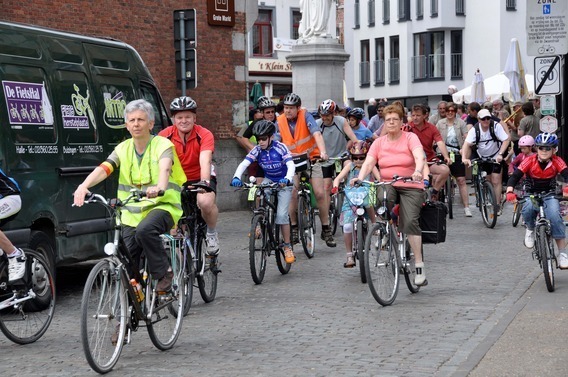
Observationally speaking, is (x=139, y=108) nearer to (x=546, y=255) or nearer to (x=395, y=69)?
(x=546, y=255)

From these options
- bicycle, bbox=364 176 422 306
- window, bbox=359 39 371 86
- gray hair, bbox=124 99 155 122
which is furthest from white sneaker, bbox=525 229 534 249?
window, bbox=359 39 371 86

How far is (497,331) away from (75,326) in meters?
3.45

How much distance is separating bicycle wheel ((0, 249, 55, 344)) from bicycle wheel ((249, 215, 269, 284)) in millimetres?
3026

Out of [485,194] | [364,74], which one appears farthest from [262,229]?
[364,74]

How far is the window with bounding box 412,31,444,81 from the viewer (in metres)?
62.8

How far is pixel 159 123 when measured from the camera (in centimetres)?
1434

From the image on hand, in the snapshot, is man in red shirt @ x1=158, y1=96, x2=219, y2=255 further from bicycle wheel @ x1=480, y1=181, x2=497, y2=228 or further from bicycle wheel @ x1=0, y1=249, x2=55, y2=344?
bicycle wheel @ x1=480, y1=181, x2=497, y2=228

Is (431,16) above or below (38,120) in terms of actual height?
above

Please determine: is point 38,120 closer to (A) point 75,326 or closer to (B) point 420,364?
(A) point 75,326

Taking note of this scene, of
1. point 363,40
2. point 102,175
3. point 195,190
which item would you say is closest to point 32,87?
point 195,190

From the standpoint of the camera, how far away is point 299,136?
50.8 feet

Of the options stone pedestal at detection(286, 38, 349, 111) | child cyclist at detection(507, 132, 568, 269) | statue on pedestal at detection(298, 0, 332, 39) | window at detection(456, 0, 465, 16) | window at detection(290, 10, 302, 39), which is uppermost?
window at detection(456, 0, 465, 16)

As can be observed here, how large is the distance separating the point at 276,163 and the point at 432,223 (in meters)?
2.17

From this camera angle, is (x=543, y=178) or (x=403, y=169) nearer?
(x=403, y=169)
